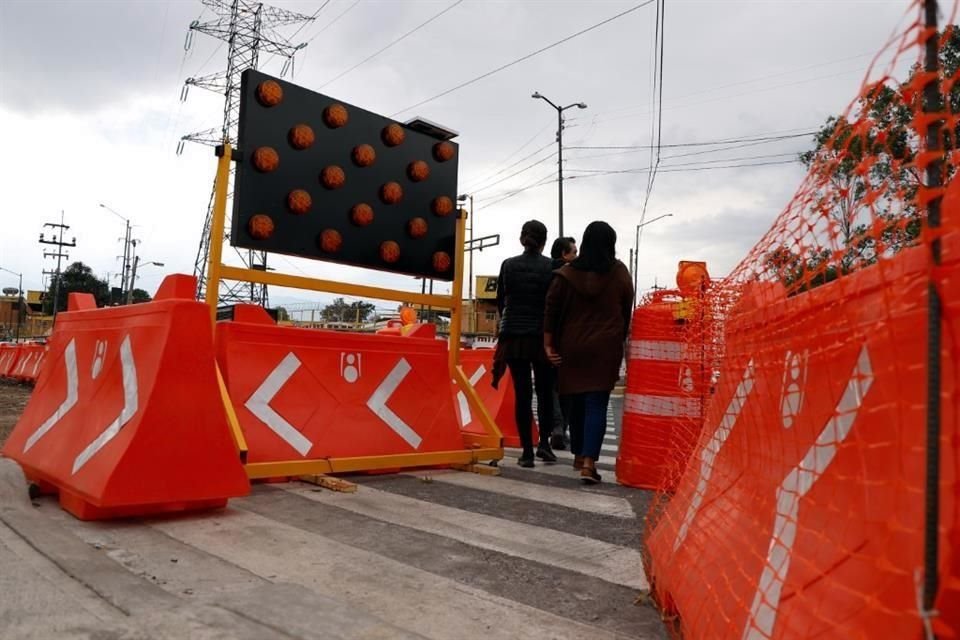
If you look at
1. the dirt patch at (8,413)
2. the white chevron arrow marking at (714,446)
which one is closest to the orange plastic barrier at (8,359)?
the dirt patch at (8,413)

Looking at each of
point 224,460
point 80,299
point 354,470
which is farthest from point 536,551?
point 80,299

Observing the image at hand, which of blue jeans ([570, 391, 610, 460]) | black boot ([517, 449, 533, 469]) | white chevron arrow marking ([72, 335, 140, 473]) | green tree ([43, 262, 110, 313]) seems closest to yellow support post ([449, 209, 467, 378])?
black boot ([517, 449, 533, 469])

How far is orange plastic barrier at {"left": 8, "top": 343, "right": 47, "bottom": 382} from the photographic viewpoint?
17.6 metres

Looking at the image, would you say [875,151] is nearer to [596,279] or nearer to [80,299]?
[596,279]

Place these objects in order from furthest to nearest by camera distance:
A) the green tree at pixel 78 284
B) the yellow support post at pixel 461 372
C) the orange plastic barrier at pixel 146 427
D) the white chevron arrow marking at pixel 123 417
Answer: the green tree at pixel 78 284
the yellow support post at pixel 461 372
the white chevron arrow marking at pixel 123 417
the orange plastic barrier at pixel 146 427

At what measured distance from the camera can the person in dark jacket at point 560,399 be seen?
6.18 m

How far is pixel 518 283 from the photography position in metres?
5.55

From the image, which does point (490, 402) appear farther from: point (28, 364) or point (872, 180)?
point (28, 364)

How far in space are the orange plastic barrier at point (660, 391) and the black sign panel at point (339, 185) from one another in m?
1.64

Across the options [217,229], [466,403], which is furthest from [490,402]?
[217,229]

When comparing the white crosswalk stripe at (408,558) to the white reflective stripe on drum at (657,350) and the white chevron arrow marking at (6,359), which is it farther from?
the white chevron arrow marking at (6,359)

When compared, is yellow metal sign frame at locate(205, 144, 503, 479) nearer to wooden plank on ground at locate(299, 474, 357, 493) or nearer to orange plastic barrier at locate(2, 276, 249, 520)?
wooden plank on ground at locate(299, 474, 357, 493)

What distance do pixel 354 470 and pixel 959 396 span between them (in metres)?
3.83

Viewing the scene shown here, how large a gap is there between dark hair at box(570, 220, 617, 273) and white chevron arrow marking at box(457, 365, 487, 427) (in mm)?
2659
